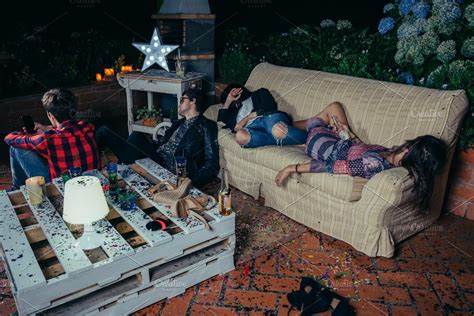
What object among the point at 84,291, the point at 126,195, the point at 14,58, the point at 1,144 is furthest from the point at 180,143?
the point at 14,58

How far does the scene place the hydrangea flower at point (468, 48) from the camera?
10.7ft

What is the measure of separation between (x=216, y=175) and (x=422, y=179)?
6.52 ft

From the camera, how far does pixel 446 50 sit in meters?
3.35

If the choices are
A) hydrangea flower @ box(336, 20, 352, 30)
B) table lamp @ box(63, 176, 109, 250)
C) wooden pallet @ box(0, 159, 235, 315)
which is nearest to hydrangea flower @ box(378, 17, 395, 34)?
hydrangea flower @ box(336, 20, 352, 30)

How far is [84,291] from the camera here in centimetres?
198

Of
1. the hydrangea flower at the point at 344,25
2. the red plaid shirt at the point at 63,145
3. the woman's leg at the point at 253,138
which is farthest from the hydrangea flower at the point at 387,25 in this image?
the red plaid shirt at the point at 63,145

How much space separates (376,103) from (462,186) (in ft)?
3.17

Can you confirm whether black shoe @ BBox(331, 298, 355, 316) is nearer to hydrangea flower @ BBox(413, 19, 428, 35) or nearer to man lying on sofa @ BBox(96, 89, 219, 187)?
man lying on sofa @ BBox(96, 89, 219, 187)

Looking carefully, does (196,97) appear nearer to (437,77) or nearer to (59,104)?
(59,104)

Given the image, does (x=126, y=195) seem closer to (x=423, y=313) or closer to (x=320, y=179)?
(x=320, y=179)

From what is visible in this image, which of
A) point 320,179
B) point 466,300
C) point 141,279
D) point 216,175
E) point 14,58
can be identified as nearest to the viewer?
point 141,279

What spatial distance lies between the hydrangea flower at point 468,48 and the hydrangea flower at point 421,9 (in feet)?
1.46

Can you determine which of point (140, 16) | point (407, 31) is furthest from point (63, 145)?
point (140, 16)

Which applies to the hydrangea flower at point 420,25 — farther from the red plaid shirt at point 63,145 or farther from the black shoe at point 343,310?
the red plaid shirt at point 63,145
